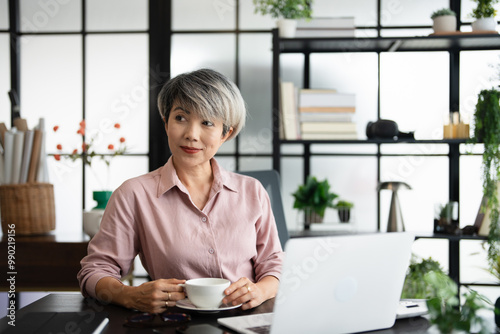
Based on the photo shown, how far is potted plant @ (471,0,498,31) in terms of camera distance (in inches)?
107

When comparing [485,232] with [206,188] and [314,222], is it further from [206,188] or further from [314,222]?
[206,188]

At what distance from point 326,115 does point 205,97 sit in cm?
135

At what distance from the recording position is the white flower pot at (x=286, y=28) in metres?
2.75

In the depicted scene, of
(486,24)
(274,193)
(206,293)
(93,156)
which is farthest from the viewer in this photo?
(93,156)

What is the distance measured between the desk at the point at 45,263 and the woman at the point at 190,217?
3.90 ft

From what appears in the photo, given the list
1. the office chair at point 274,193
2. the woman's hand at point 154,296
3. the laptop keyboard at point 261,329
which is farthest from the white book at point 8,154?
the laptop keyboard at point 261,329

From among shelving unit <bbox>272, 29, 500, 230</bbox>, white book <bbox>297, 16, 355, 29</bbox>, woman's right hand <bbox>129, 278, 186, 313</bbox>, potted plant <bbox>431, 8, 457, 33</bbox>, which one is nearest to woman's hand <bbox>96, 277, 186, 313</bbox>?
woman's right hand <bbox>129, 278, 186, 313</bbox>

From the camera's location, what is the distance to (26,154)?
2701mm

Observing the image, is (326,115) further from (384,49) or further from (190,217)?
(190,217)

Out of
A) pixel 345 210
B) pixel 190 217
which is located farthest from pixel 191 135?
pixel 345 210

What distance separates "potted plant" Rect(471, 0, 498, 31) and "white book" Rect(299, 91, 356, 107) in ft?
2.52

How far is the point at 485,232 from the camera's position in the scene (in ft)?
8.81

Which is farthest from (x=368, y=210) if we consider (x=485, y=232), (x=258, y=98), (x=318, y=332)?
(x=318, y=332)

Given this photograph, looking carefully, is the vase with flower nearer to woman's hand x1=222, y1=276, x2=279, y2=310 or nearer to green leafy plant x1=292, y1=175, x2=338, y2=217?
green leafy plant x1=292, y1=175, x2=338, y2=217
